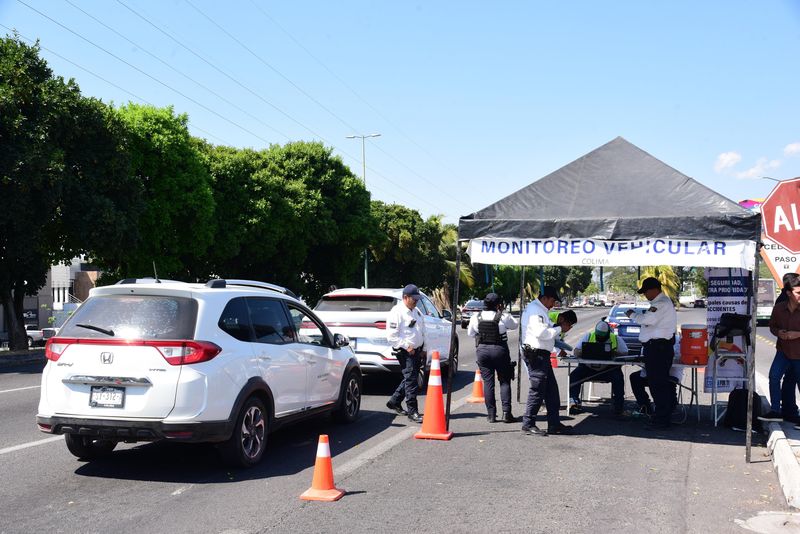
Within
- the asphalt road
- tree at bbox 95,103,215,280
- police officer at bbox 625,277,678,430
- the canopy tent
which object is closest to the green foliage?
tree at bbox 95,103,215,280

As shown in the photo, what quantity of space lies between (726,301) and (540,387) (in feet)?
10.6

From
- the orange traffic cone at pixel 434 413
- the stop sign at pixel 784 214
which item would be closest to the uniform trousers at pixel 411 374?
the orange traffic cone at pixel 434 413

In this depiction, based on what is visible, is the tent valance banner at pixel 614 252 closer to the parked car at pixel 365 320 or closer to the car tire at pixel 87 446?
the parked car at pixel 365 320

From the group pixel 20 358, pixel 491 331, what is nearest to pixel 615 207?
pixel 491 331

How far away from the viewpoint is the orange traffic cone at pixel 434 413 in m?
8.80

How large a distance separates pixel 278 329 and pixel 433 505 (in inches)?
110

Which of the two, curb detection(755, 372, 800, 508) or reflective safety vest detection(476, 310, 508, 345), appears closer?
curb detection(755, 372, 800, 508)

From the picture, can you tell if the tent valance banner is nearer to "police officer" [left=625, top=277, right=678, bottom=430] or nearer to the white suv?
"police officer" [left=625, top=277, right=678, bottom=430]

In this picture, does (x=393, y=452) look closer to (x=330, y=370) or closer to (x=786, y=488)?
(x=330, y=370)

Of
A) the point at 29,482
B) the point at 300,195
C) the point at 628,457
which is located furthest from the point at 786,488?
the point at 300,195

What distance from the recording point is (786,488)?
6.40m

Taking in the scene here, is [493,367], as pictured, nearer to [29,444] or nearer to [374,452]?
[374,452]

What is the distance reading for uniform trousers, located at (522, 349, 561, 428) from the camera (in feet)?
29.6

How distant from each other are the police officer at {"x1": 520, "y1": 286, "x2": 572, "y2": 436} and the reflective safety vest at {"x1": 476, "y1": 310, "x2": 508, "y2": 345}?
45 cm
